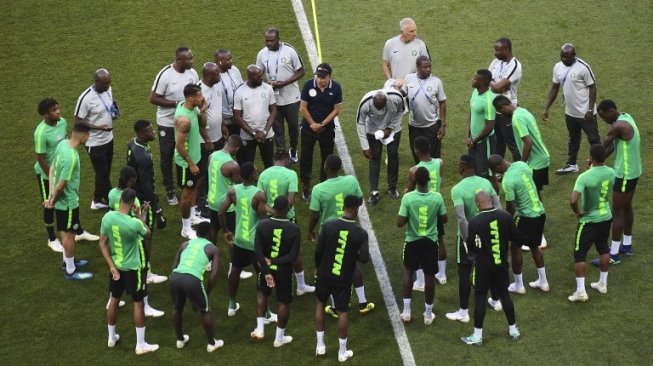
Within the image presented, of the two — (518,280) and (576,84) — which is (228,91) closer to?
(518,280)

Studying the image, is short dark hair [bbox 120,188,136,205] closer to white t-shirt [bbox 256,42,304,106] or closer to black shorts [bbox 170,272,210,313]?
black shorts [bbox 170,272,210,313]

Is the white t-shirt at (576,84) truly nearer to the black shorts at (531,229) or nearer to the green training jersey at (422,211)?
the black shorts at (531,229)

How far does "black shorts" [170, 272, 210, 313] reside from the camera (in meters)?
12.5

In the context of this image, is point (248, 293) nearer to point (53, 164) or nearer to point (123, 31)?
point (53, 164)

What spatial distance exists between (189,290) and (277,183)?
1954mm

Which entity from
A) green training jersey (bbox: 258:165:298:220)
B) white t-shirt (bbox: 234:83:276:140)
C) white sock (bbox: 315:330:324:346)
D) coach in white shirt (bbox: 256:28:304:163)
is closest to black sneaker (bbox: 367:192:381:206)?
coach in white shirt (bbox: 256:28:304:163)

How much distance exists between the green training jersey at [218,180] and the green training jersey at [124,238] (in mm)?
1422

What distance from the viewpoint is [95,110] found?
51.2 ft

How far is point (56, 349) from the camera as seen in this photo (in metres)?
13.4

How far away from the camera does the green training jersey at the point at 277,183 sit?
45.0 ft

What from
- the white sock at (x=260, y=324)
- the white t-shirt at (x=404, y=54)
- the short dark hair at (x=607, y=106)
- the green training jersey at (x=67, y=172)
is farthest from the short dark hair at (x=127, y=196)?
the short dark hair at (x=607, y=106)

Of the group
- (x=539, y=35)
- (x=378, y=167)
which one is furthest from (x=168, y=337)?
(x=539, y=35)

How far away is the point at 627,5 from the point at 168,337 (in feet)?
40.6

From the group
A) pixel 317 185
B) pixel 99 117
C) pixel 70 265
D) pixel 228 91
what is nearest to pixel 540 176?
pixel 317 185
